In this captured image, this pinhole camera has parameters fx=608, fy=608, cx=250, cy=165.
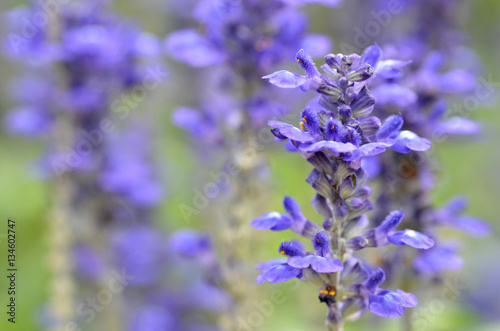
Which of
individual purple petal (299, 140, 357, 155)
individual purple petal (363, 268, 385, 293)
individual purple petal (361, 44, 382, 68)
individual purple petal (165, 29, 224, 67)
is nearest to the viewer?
individual purple petal (299, 140, 357, 155)

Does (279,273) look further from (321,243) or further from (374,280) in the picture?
(374,280)

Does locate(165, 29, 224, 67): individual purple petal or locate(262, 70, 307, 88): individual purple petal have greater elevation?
locate(165, 29, 224, 67): individual purple petal

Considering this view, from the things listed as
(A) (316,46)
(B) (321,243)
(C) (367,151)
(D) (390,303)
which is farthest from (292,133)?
(A) (316,46)

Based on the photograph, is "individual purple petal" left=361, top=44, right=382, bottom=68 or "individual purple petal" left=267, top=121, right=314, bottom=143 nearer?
"individual purple petal" left=267, top=121, right=314, bottom=143

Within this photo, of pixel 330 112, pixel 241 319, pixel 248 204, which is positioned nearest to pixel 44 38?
pixel 248 204

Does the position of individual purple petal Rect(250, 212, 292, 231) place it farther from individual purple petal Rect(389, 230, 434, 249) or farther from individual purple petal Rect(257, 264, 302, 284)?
individual purple petal Rect(389, 230, 434, 249)

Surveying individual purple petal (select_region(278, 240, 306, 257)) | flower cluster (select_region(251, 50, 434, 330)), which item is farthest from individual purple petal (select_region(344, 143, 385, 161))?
individual purple petal (select_region(278, 240, 306, 257))
